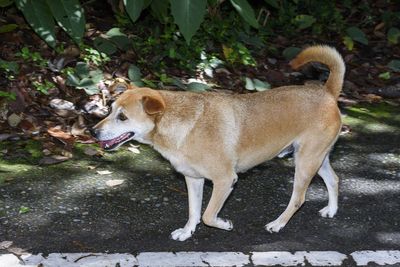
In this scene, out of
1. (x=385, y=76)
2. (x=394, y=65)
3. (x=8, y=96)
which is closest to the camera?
(x=8, y=96)

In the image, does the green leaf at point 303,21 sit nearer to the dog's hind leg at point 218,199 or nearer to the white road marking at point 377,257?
the dog's hind leg at point 218,199

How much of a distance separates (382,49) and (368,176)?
3759mm

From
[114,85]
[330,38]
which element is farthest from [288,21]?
[114,85]

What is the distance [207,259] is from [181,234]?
36 cm

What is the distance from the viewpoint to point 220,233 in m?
5.20

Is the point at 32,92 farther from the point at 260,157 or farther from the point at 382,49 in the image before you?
the point at 382,49

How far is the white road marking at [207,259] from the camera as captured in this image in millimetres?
4660

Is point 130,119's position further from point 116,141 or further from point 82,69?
point 82,69

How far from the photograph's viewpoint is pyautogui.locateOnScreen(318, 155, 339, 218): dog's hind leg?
5.57m

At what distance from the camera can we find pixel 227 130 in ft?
16.5

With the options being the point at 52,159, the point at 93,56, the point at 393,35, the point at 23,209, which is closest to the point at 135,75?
the point at 93,56

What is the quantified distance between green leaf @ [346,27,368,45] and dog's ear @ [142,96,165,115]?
5.39 m

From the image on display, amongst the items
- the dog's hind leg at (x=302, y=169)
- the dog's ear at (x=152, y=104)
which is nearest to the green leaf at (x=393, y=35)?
the dog's hind leg at (x=302, y=169)

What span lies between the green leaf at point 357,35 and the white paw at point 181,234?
17.2 ft
